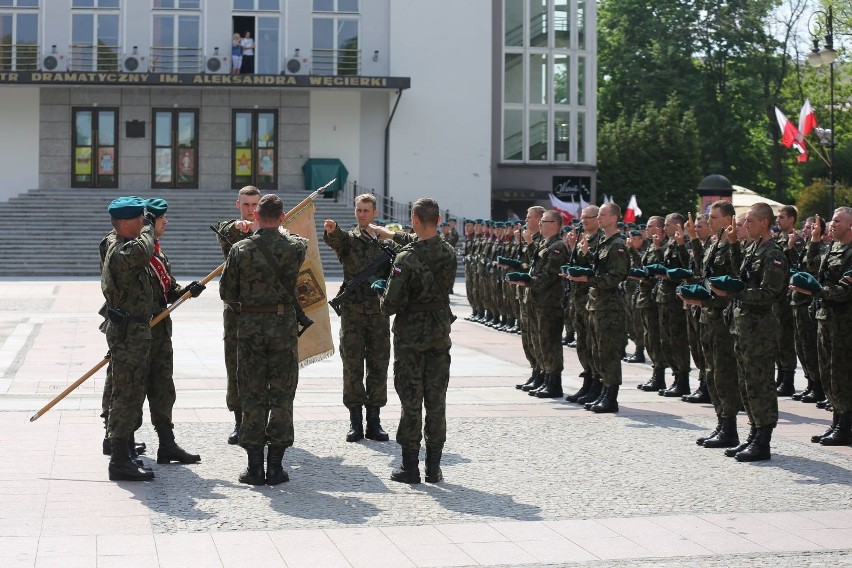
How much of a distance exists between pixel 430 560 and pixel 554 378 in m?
7.38

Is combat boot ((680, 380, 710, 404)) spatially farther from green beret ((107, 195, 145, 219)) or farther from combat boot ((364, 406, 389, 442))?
green beret ((107, 195, 145, 219))

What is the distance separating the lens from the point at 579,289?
14141 millimetres

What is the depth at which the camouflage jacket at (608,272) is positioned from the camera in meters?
13.2

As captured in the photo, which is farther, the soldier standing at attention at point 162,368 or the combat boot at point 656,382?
the combat boot at point 656,382

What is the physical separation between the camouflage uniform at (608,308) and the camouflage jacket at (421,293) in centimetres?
402

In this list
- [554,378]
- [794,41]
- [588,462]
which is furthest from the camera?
[794,41]

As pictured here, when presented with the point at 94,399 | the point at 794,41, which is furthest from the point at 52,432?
the point at 794,41

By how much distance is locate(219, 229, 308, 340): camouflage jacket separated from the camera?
9289 millimetres

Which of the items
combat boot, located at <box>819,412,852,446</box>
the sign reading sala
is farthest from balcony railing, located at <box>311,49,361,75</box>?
combat boot, located at <box>819,412,852,446</box>

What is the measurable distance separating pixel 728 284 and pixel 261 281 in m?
3.90

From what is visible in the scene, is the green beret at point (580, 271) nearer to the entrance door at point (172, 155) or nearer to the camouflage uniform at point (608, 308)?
the camouflage uniform at point (608, 308)

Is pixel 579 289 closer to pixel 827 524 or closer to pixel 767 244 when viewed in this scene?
pixel 767 244

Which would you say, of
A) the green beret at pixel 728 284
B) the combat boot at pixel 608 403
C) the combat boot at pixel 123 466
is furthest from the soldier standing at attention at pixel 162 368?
the combat boot at pixel 608 403

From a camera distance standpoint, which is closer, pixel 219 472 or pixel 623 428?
pixel 219 472
